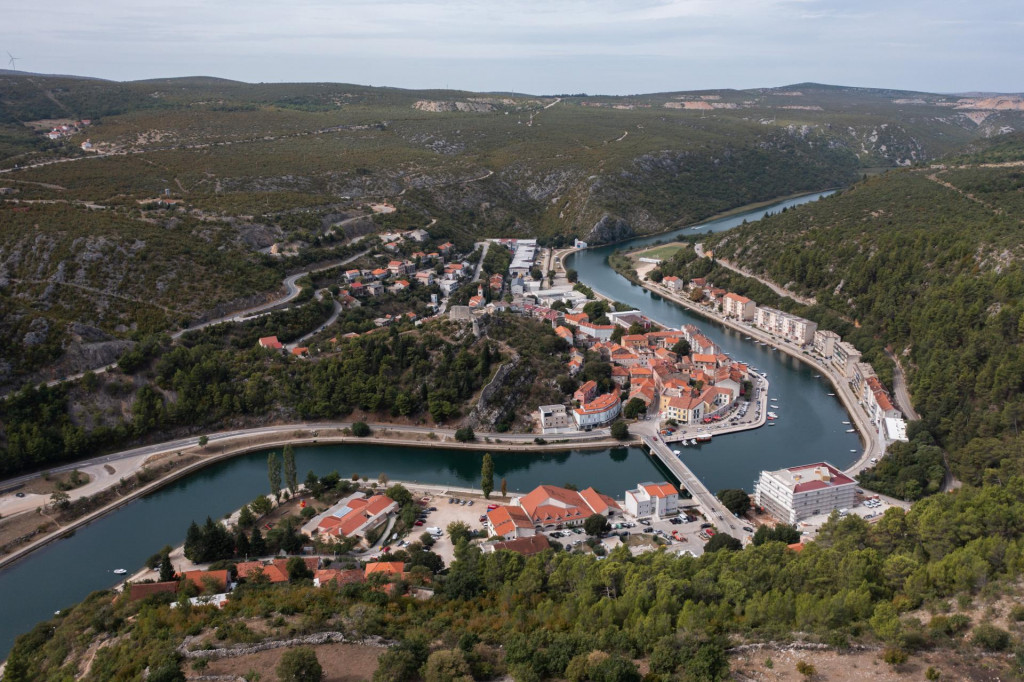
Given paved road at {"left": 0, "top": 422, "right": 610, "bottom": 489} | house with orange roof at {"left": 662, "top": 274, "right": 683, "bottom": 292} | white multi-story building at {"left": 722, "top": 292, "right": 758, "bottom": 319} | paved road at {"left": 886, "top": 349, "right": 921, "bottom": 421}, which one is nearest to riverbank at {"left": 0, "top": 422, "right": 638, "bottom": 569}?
paved road at {"left": 0, "top": 422, "right": 610, "bottom": 489}

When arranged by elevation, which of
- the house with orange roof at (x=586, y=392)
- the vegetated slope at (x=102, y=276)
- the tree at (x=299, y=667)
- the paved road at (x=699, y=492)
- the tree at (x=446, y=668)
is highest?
the vegetated slope at (x=102, y=276)

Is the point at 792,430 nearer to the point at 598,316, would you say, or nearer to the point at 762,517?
the point at 762,517

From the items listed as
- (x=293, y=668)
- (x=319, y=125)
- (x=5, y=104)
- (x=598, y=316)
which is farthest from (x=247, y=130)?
(x=293, y=668)

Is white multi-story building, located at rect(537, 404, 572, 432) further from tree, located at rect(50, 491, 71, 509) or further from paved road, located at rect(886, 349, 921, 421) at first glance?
tree, located at rect(50, 491, 71, 509)

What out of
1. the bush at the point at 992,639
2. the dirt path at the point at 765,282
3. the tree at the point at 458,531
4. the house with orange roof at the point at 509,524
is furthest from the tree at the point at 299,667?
the dirt path at the point at 765,282

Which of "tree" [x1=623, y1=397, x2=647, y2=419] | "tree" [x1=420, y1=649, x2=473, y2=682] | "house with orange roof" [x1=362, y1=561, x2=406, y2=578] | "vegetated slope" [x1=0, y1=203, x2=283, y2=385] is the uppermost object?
"vegetated slope" [x1=0, y1=203, x2=283, y2=385]

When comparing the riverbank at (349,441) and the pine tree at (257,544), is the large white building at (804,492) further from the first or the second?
the pine tree at (257,544)

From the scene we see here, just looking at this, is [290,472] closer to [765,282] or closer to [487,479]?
[487,479]
